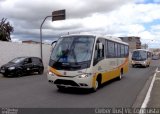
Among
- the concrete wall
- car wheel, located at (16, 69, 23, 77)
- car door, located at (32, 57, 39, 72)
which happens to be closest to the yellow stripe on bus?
car wheel, located at (16, 69, 23, 77)

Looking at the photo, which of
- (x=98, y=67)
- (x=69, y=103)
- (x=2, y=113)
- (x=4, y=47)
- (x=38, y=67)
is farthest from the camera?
(x=4, y=47)

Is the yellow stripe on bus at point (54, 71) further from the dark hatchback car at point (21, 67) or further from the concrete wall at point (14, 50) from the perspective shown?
the concrete wall at point (14, 50)

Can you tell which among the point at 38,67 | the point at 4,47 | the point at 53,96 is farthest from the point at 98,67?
the point at 4,47

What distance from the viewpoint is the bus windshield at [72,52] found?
1413 cm

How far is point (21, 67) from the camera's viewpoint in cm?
2545

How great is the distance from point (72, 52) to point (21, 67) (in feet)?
38.8

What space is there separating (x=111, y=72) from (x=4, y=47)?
15288 mm

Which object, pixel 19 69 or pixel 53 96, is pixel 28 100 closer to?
pixel 53 96

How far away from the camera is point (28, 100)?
12.0 m

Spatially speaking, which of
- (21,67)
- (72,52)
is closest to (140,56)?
(21,67)

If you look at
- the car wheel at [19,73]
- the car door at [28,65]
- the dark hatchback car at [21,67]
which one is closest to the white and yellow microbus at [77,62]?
the dark hatchback car at [21,67]

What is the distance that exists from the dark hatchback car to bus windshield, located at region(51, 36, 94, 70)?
1045 centimetres

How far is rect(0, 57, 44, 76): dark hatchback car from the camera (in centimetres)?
2468

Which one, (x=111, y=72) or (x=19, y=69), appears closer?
(x=111, y=72)
